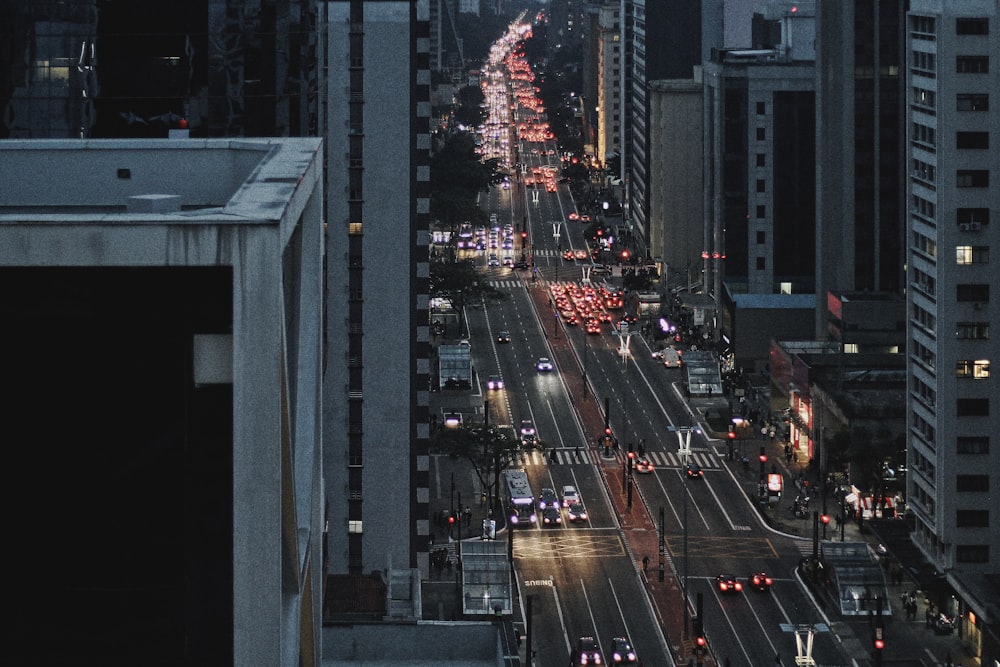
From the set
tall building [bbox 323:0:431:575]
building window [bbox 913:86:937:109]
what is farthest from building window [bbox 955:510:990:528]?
tall building [bbox 323:0:431:575]

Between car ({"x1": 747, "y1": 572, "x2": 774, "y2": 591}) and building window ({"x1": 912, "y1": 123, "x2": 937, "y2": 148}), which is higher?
building window ({"x1": 912, "y1": 123, "x2": 937, "y2": 148})

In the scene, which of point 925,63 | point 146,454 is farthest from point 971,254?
point 146,454

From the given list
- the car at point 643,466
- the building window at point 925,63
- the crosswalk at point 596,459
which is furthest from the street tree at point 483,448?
the building window at point 925,63

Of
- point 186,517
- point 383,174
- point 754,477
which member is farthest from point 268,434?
point 754,477

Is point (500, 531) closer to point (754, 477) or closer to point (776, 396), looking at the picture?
point (754, 477)

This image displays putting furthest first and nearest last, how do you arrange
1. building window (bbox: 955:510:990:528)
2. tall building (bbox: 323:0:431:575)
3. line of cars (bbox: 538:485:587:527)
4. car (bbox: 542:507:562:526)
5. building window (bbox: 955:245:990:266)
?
line of cars (bbox: 538:485:587:527) → car (bbox: 542:507:562:526) → building window (bbox: 955:245:990:266) → building window (bbox: 955:510:990:528) → tall building (bbox: 323:0:431:575)

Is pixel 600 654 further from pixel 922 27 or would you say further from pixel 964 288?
pixel 922 27

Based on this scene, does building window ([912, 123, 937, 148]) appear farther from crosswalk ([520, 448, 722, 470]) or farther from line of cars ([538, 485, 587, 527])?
crosswalk ([520, 448, 722, 470])
